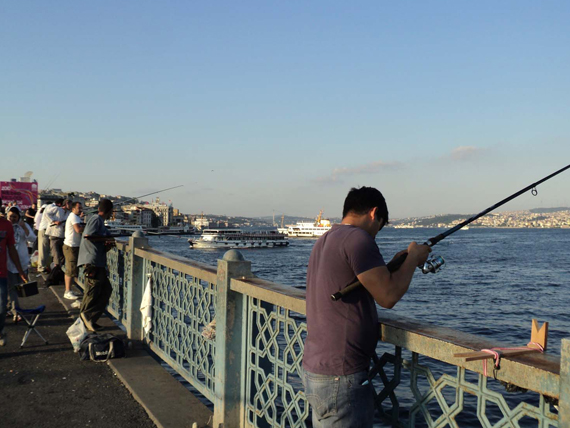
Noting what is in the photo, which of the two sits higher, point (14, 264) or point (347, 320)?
point (347, 320)

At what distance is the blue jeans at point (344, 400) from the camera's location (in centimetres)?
225

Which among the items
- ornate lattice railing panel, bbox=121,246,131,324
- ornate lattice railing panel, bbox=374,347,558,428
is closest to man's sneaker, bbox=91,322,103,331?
ornate lattice railing panel, bbox=121,246,131,324

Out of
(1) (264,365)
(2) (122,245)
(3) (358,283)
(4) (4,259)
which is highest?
(3) (358,283)

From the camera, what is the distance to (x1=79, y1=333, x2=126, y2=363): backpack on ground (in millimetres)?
5512

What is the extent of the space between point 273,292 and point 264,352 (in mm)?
487

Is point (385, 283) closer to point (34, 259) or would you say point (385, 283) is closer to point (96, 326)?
point (96, 326)

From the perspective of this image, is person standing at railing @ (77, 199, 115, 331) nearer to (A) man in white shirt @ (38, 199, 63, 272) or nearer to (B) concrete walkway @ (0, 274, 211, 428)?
(B) concrete walkway @ (0, 274, 211, 428)

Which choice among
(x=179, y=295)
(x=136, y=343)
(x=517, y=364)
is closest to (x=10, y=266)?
(x=136, y=343)

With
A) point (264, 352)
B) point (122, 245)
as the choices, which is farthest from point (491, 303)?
point (264, 352)

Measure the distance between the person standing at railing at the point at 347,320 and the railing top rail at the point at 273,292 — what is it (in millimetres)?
451

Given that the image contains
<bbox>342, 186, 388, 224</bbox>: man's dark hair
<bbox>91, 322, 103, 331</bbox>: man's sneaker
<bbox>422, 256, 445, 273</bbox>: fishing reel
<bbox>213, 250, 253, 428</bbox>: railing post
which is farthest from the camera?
<bbox>91, 322, 103, 331</bbox>: man's sneaker

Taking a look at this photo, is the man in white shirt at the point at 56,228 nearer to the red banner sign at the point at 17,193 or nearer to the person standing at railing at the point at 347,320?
the person standing at railing at the point at 347,320

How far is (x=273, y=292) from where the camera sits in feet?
10.2

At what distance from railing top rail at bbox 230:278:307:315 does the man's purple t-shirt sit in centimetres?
44
